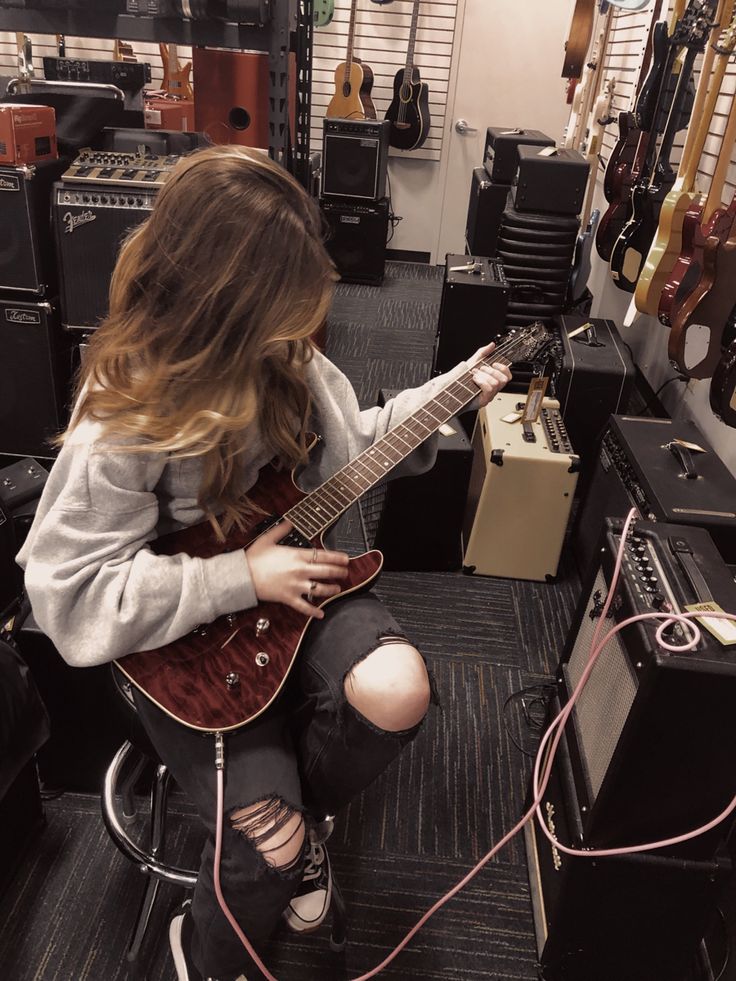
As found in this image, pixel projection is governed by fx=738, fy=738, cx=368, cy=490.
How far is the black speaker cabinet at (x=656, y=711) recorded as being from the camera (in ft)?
3.35

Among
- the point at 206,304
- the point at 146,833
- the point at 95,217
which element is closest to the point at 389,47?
the point at 95,217

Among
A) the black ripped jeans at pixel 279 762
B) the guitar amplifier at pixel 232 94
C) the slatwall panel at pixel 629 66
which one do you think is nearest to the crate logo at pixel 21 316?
the guitar amplifier at pixel 232 94

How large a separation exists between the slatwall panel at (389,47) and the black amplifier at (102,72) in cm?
269

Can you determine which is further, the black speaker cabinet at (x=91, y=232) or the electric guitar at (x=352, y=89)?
the electric guitar at (x=352, y=89)

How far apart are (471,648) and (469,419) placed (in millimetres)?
1151

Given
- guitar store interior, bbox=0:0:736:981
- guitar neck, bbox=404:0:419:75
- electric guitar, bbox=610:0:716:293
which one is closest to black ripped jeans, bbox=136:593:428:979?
guitar store interior, bbox=0:0:736:981

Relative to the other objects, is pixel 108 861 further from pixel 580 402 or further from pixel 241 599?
pixel 580 402

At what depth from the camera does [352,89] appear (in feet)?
16.5

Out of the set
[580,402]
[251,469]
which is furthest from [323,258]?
[580,402]

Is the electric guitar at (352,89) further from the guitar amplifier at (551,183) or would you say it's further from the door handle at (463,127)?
the guitar amplifier at (551,183)

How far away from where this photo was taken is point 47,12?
2303 mm

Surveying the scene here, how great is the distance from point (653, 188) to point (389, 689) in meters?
2.28

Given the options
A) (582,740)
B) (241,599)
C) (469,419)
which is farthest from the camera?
(469,419)

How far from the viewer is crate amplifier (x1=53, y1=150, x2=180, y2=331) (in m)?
2.26
